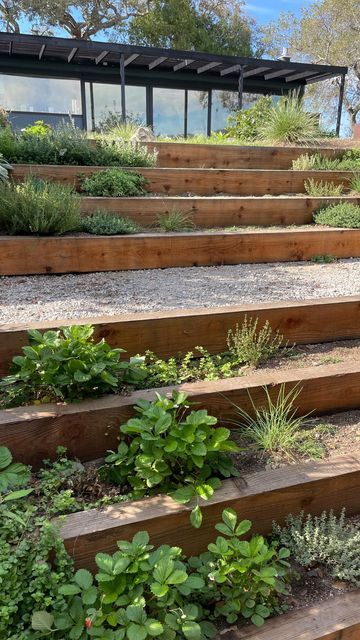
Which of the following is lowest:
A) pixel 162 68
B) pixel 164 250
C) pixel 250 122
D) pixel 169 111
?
pixel 164 250

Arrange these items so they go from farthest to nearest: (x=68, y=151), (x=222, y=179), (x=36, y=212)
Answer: (x=222, y=179) < (x=68, y=151) < (x=36, y=212)

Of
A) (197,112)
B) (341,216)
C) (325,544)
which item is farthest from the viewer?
(197,112)

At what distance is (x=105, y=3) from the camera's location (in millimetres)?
14797

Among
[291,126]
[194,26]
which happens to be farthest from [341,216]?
[194,26]

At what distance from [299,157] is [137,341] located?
4.27 metres

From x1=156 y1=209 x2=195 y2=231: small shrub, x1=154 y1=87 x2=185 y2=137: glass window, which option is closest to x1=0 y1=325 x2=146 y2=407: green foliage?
x1=156 y1=209 x2=195 y2=231: small shrub

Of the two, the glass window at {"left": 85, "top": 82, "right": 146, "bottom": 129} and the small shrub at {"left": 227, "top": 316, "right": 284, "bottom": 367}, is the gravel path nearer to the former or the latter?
the small shrub at {"left": 227, "top": 316, "right": 284, "bottom": 367}

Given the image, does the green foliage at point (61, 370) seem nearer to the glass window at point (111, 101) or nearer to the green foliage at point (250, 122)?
the green foliage at point (250, 122)

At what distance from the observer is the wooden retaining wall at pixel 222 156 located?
17.1 feet

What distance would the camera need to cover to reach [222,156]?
532 centimetres

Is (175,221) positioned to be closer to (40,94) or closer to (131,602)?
(131,602)

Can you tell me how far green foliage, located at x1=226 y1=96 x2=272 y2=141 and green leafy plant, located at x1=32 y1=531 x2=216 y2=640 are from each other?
267 inches

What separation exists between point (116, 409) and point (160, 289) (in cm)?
119

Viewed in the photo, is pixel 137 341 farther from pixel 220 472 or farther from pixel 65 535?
pixel 65 535
